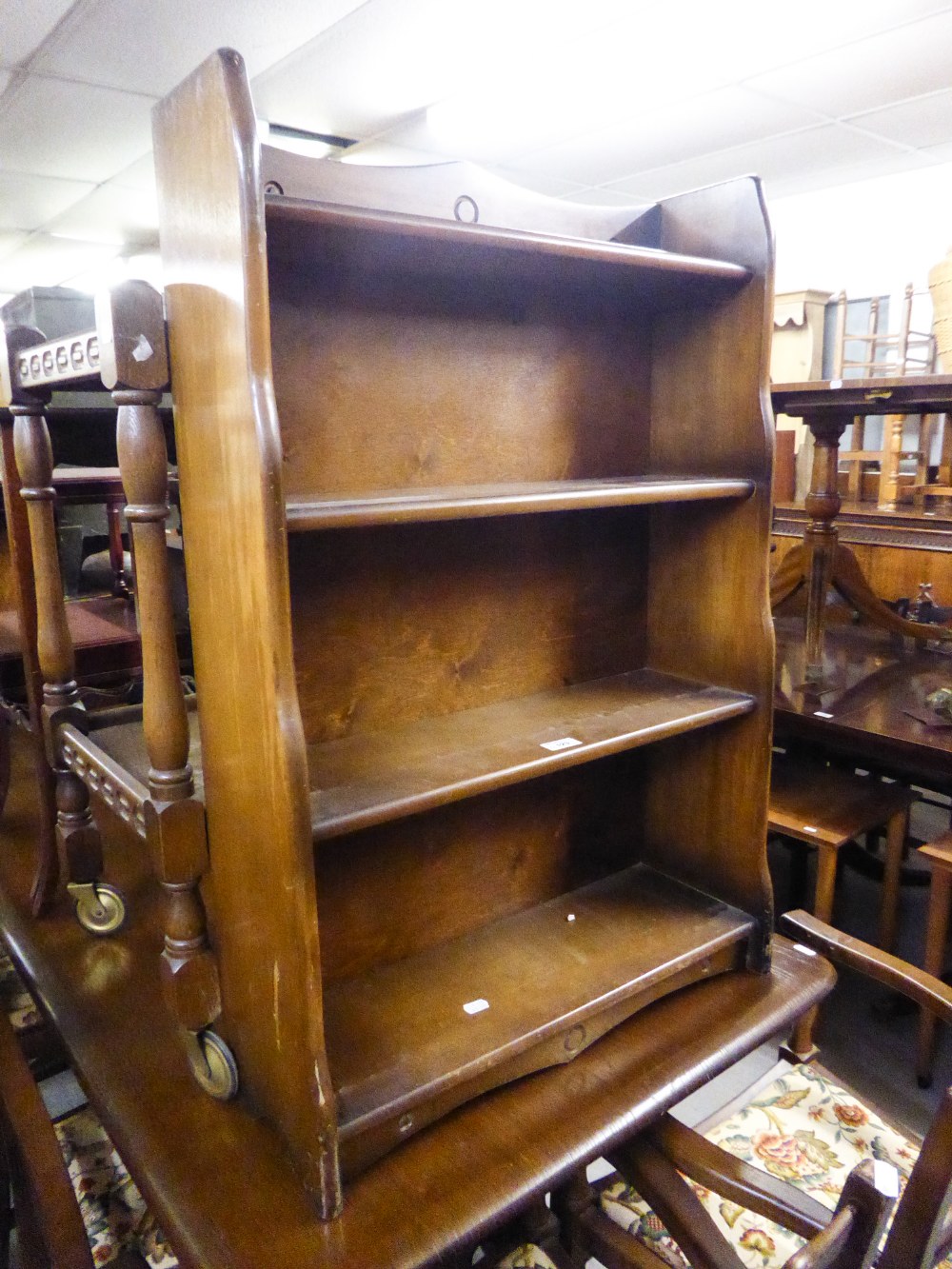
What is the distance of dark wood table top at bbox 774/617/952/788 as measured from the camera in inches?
85.4

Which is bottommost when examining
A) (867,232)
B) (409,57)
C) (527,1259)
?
(527,1259)

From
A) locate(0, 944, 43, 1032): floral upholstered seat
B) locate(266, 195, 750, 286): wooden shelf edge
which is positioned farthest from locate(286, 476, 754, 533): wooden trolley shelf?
locate(0, 944, 43, 1032): floral upholstered seat

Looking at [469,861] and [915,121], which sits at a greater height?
[915,121]

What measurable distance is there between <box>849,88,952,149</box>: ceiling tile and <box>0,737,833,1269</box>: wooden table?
3938 millimetres

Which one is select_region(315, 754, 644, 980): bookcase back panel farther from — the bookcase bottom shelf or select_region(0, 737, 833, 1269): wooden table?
select_region(0, 737, 833, 1269): wooden table

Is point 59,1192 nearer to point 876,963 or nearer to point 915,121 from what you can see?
point 876,963

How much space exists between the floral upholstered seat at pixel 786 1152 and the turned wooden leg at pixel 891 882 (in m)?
0.86

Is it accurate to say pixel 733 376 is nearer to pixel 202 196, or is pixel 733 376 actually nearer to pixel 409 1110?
pixel 202 196

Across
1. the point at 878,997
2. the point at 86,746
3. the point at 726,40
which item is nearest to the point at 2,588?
the point at 86,746

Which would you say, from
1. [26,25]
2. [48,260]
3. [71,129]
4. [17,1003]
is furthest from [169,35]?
[48,260]

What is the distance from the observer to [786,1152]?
1.45 metres

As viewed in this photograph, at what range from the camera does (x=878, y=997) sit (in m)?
2.44

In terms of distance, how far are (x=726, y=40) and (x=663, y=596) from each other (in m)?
2.76

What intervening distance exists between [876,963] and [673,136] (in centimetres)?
404
